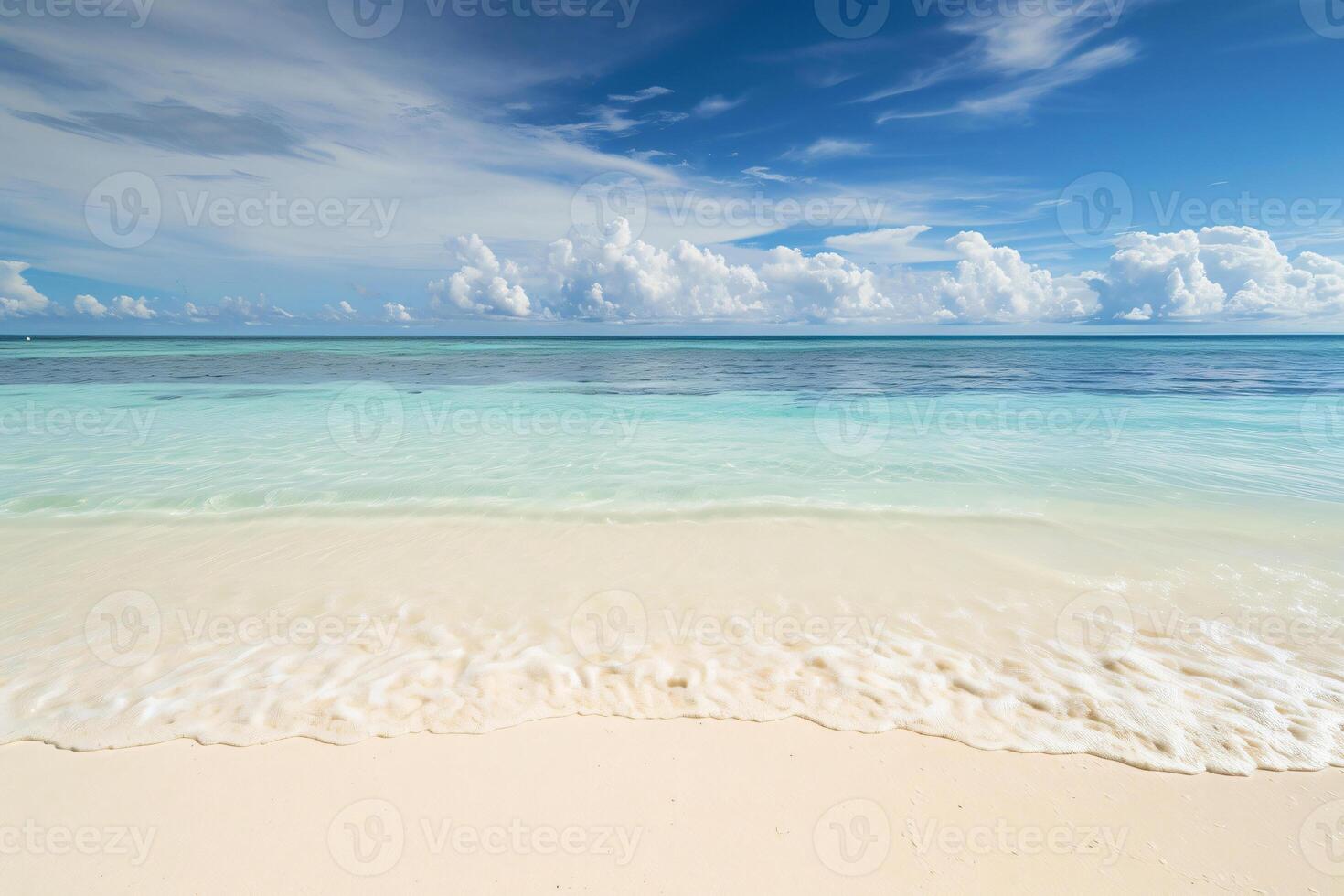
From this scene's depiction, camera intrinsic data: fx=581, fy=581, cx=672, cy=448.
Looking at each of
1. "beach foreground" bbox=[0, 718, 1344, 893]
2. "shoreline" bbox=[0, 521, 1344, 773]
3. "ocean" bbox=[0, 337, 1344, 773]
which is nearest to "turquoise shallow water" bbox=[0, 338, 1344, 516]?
"ocean" bbox=[0, 337, 1344, 773]

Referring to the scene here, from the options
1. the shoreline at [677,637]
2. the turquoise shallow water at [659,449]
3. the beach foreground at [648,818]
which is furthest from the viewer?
the turquoise shallow water at [659,449]

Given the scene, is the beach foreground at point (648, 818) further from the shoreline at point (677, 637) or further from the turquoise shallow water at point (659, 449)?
the turquoise shallow water at point (659, 449)

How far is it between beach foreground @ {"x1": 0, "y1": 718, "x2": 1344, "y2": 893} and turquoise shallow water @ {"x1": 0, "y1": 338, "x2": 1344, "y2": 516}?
4240 millimetres

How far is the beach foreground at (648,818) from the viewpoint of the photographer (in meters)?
2.43

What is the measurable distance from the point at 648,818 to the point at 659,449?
8.29 metres

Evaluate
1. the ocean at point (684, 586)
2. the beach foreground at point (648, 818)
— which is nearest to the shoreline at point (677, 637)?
the ocean at point (684, 586)

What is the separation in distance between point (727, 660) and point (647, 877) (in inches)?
65.6

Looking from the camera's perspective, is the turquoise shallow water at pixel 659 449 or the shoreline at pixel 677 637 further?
the turquoise shallow water at pixel 659 449

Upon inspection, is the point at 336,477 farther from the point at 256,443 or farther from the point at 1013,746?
the point at 1013,746

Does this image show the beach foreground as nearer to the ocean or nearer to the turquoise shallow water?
the ocean

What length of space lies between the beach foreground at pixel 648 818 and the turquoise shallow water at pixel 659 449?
13.9 feet

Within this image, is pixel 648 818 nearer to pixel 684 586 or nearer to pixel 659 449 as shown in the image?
pixel 684 586

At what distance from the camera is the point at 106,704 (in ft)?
11.5

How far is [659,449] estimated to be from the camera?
35.5 ft
